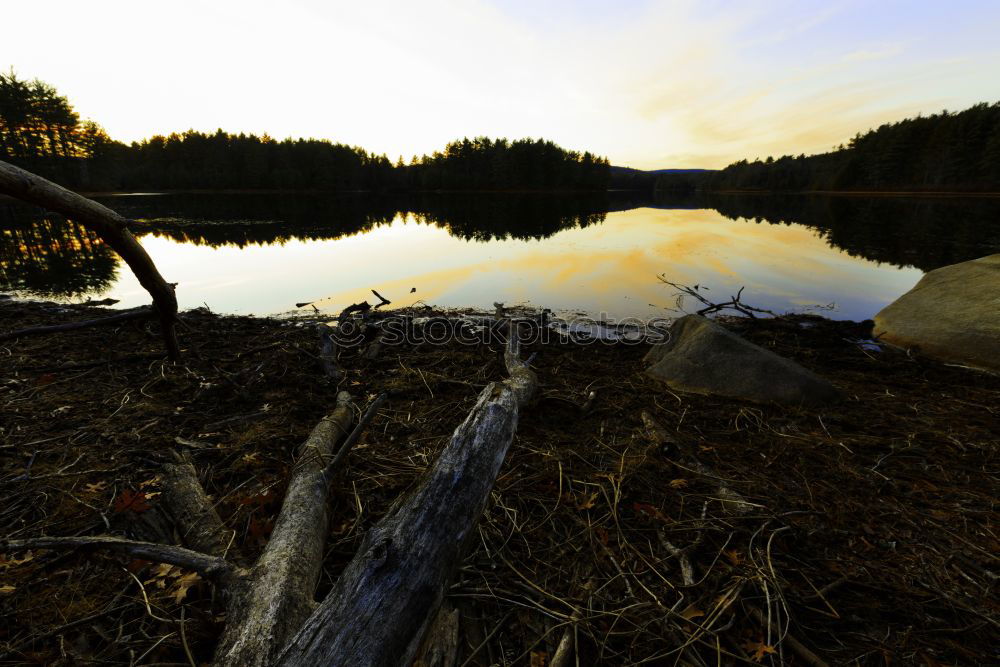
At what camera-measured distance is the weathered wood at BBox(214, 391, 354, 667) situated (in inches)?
66.2

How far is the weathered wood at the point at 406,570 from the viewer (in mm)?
1561

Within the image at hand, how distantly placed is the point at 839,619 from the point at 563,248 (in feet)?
60.0

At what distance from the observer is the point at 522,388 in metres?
4.06

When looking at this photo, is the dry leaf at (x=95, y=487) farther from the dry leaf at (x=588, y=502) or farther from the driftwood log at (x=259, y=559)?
the dry leaf at (x=588, y=502)

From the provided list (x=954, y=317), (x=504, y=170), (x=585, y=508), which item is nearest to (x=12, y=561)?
(x=585, y=508)

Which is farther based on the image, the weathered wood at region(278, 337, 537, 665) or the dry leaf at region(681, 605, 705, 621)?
the dry leaf at region(681, 605, 705, 621)

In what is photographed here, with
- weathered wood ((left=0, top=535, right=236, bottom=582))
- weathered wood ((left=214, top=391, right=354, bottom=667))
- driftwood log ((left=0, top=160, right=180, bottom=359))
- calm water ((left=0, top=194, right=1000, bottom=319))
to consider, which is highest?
driftwood log ((left=0, top=160, right=180, bottom=359))

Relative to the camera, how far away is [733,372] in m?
5.02

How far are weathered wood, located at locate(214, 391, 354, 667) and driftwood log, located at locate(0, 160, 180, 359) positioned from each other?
3110mm

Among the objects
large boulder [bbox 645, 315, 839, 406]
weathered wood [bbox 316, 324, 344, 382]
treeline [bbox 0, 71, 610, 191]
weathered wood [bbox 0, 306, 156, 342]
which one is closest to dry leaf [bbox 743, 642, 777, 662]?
large boulder [bbox 645, 315, 839, 406]

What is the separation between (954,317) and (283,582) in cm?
1051

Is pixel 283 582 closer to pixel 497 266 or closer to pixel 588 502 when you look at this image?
pixel 588 502

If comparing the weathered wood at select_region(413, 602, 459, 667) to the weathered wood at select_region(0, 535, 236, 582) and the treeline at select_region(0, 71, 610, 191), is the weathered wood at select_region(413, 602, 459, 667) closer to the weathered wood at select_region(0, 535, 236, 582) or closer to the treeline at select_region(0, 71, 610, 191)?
the weathered wood at select_region(0, 535, 236, 582)

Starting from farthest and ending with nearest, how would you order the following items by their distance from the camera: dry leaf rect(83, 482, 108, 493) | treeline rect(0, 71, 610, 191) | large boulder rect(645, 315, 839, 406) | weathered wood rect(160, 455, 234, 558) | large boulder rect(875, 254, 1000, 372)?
treeline rect(0, 71, 610, 191) < large boulder rect(875, 254, 1000, 372) < large boulder rect(645, 315, 839, 406) < dry leaf rect(83, 482, 108, 493) < weathered wood rect(160, 455, 234, 558)
